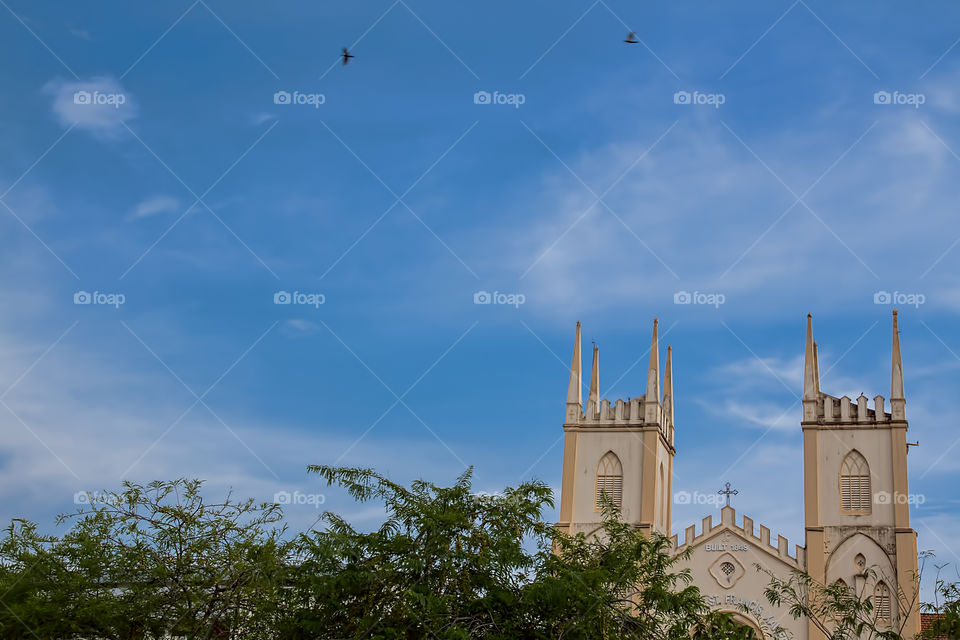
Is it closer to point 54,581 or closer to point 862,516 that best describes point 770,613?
point 862,516

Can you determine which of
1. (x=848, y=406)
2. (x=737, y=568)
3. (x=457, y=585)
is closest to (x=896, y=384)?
(x=848, y=406)

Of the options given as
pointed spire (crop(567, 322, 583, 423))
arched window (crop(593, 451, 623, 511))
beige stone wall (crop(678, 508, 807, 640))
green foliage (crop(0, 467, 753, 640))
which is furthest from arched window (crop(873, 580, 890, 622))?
green foliage (crop(0, 467, 753, 640))

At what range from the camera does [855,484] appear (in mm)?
33719

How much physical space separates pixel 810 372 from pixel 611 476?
6.98 m

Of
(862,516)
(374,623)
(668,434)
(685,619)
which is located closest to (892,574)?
(862,516)

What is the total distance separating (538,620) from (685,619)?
60.8 inches

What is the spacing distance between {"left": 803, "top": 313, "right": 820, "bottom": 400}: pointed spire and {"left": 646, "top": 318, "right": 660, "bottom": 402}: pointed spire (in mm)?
4628

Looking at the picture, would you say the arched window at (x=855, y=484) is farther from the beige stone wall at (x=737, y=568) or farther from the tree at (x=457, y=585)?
the tree at (x=457, y=585)

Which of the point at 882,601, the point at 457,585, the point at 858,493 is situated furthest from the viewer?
the point at 858,493

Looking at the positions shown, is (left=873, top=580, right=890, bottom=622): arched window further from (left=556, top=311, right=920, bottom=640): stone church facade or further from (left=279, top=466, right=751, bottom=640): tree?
(left=279, top=466, right=751, bottom=640): tree

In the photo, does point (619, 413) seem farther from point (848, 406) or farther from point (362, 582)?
point (362, 582)

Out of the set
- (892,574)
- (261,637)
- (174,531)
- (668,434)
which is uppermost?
(668,434)

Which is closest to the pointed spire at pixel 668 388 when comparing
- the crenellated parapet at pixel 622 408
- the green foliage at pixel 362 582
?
the crenellated parapet at pixel 622 408

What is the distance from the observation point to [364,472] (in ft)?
39.6
